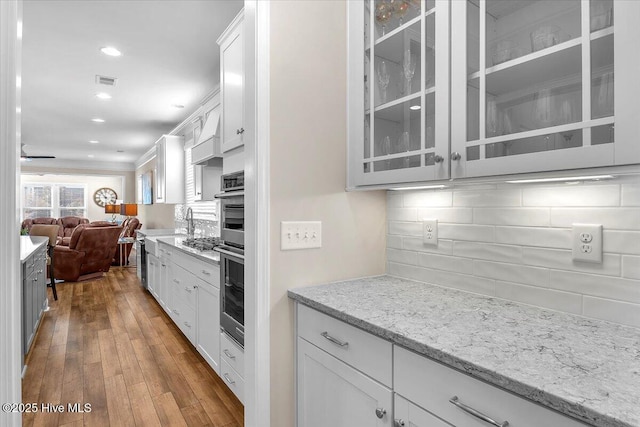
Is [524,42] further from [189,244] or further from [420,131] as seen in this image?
[189,244]

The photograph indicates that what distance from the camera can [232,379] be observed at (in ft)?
7.37

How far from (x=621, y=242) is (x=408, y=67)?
3.00 feet

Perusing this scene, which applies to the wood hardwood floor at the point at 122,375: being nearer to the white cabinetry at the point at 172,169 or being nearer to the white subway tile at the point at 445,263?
the white subway tile at the point at 445,263

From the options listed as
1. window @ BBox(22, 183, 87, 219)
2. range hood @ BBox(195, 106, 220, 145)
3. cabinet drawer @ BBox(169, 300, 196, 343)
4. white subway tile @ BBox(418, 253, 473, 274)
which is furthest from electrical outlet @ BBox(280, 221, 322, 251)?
window @ BBox(22, 183, 87, 219)

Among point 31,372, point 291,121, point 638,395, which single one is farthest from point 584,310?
point 31,372

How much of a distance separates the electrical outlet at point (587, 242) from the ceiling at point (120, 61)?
2.59m

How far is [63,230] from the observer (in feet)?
30.3

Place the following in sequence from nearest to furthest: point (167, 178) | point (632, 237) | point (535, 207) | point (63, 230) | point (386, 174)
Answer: point (632, 237)
point (535, 207)
point (386, 174)
point (167, 178)
point (63, 230)

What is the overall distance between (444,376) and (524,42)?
968mm

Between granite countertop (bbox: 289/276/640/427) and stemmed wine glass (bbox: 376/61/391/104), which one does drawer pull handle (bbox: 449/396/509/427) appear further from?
stemmed wine glass (bbox: 376/61/391/104)

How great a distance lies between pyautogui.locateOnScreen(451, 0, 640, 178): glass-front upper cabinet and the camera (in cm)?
83

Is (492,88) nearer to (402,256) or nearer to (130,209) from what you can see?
(402,256)

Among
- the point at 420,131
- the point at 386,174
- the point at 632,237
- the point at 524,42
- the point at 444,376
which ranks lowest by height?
the point at 444,376

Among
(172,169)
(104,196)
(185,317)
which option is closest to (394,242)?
(185,317)
